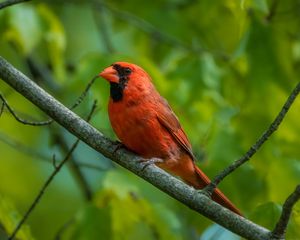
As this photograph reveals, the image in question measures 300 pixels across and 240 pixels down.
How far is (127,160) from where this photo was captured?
14.8 feet

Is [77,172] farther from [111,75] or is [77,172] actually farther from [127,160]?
[127,160]

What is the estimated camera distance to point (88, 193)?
743 cm

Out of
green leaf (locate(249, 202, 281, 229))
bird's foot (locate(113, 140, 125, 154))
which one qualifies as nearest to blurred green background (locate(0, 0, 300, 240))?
green leaf (locate(249, 202, 281, 229))

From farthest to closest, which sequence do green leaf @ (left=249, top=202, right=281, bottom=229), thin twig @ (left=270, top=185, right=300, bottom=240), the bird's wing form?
1. the bird's wing
2. green leaf @ (left=249, top=202, right=281, bottom=229)
3. thin twig @ (left=270, top=185, right=300, bottom=240)

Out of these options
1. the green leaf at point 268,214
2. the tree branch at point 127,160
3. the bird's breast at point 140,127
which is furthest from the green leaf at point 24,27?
the green leaf at point 268,214

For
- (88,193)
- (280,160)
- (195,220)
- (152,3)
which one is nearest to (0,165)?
(88,193)

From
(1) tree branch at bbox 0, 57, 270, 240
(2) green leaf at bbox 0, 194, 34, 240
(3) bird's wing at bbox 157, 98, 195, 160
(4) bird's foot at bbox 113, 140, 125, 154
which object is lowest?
(2) green leaf at bbox 0, 194, 34, 240

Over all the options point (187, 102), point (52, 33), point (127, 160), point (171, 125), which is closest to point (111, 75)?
point (171, 125)

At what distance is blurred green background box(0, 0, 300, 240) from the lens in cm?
536

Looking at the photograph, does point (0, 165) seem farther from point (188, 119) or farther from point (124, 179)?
point (124, 179)

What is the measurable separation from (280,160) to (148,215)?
1.10 metres

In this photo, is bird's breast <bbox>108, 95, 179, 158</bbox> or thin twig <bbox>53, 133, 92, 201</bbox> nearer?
bird's breast <bbox>108, 95, 179, 158</bbox>

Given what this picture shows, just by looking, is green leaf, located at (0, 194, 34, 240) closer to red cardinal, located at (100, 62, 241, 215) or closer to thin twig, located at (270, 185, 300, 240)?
red cardinal, located at (100, 62, 241, 215)

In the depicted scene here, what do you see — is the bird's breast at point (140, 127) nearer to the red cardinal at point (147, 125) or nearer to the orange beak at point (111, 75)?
the red cardinal at point (147, 125)
